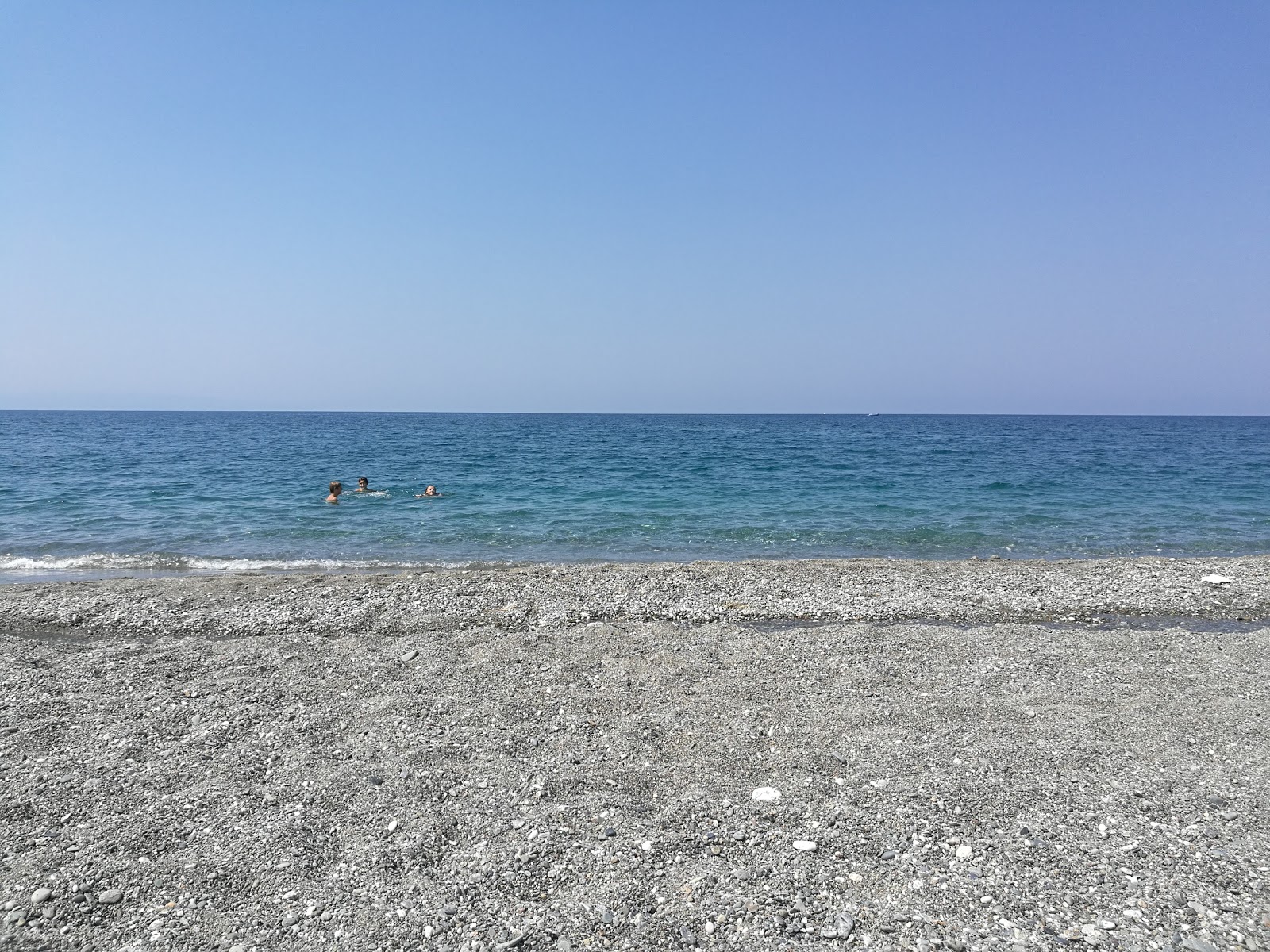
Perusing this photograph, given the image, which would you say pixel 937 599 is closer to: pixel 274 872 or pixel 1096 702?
pixel 1096 702

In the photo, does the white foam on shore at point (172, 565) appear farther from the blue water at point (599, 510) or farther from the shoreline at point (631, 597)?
the shoreline at point (631, 597)

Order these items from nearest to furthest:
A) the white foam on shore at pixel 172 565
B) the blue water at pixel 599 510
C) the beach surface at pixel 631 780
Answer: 1. the beach surface at pixel 631 780
2. the white foam on shore at pixel 172 565
3. the blue water at pixel 599 510

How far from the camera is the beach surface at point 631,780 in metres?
4.55

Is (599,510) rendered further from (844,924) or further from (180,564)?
(844,924)

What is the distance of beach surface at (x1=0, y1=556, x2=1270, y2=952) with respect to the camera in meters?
4.55

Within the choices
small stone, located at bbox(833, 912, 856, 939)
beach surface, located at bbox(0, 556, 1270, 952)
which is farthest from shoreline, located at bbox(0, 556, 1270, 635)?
small stone, located at bbox(833, 912, 856, 939)

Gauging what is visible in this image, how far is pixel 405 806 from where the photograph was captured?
578 cm

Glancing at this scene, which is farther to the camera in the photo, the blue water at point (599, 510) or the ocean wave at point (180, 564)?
the blue water at point (599, 510)

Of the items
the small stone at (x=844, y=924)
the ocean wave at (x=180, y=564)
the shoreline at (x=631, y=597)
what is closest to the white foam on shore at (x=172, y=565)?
the ocean wave at (x=180, y=564)

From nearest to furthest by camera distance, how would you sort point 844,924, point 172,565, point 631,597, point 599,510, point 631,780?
point 844,924 < point 631,780 < point 631,597 < point 172,565 < point 599,510

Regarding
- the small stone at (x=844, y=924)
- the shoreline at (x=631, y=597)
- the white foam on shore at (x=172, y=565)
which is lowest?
the white foam on shore at (x=172, y=565)

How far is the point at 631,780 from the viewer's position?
621 cm

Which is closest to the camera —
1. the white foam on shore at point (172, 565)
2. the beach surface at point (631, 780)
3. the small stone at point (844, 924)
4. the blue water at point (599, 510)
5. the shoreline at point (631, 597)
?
the small stone at point (844, 924)

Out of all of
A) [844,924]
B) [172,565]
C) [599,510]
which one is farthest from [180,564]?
[844,924]
